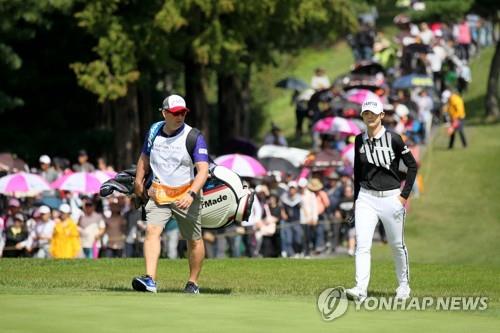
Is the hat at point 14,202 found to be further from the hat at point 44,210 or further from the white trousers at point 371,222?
the white trousers at point 371,222

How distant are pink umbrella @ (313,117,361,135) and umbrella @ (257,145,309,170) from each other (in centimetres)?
115

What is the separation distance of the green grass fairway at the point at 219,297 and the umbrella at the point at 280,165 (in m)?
13.9

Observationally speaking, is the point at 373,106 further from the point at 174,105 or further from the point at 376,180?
the point at 174,105

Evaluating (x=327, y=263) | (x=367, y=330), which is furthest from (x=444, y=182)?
(x=367, y=330)

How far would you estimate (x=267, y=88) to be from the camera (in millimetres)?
67375

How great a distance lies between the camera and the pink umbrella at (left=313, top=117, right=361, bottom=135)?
36188 mm

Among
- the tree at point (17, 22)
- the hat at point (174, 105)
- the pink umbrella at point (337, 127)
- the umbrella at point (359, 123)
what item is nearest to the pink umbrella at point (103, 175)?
the pink umbrella at point (337, 127)

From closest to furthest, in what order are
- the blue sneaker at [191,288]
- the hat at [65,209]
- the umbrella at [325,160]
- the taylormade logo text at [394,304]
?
the taylormade logo text at [394,304] < the blue sneaker at [191,288] < the hat at [65,209] < the umbrella at [325,160]

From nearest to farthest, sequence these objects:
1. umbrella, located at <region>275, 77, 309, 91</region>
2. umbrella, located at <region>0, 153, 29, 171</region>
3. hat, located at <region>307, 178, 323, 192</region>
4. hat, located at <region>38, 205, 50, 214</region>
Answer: hat, located at <region>38, 205, 50, 214</region>
umbrella, located at <region>0, 153, 29, 171</region>
hat, located at <region>307, 178, 323, 192</region>
umbrella, located at <region>275, 77, 309, 91</region>

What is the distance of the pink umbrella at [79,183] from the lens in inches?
1072

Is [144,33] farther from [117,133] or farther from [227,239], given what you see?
[227,239]

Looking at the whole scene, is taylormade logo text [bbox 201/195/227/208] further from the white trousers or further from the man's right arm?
the white trousers

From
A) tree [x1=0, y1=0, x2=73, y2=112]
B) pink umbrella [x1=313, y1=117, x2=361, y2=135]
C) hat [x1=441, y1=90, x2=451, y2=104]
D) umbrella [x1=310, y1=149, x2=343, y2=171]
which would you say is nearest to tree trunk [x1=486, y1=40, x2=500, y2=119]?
hat [x1=441, y1=90, x2=451, y2=104]

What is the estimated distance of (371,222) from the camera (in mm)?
14250
